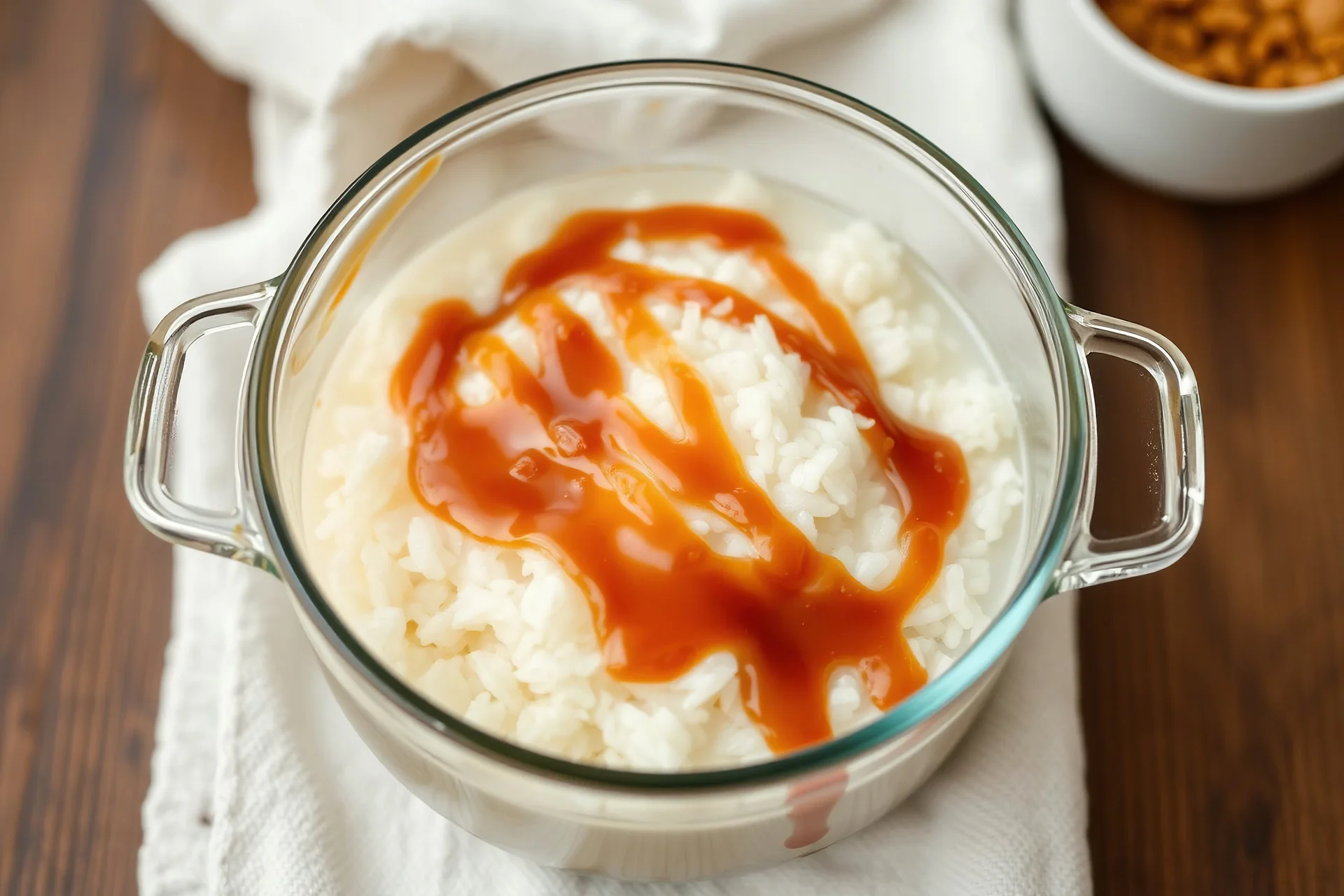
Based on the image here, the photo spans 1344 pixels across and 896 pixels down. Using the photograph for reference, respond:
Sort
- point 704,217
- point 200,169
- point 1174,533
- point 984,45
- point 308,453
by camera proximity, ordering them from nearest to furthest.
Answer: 1. point 1174,533
2. point 308,453
3. point 704,217
4. point 984,45
5. point 200,169

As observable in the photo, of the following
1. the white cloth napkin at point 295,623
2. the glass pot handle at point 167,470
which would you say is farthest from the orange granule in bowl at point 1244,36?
the glass pot handle at point 167,470

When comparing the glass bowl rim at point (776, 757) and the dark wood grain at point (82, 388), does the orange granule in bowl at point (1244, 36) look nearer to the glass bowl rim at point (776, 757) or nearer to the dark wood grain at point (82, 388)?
the glass bowl rim at point (776, 757)

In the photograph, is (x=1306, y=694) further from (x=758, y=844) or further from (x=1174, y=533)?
(x=758, y=844)

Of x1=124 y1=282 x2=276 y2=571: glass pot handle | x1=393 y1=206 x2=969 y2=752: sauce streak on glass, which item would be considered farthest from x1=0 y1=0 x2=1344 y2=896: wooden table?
x1=124 y1=282 x2=276 y2=571: glass pot handle

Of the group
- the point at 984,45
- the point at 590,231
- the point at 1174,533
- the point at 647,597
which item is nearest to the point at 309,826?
the point at 647,597

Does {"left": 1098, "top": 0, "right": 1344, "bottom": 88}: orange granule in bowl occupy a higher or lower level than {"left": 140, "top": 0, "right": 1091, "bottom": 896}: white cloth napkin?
higher

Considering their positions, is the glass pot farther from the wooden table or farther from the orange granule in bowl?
the orange granule in bowl

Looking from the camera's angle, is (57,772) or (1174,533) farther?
(57,772)
